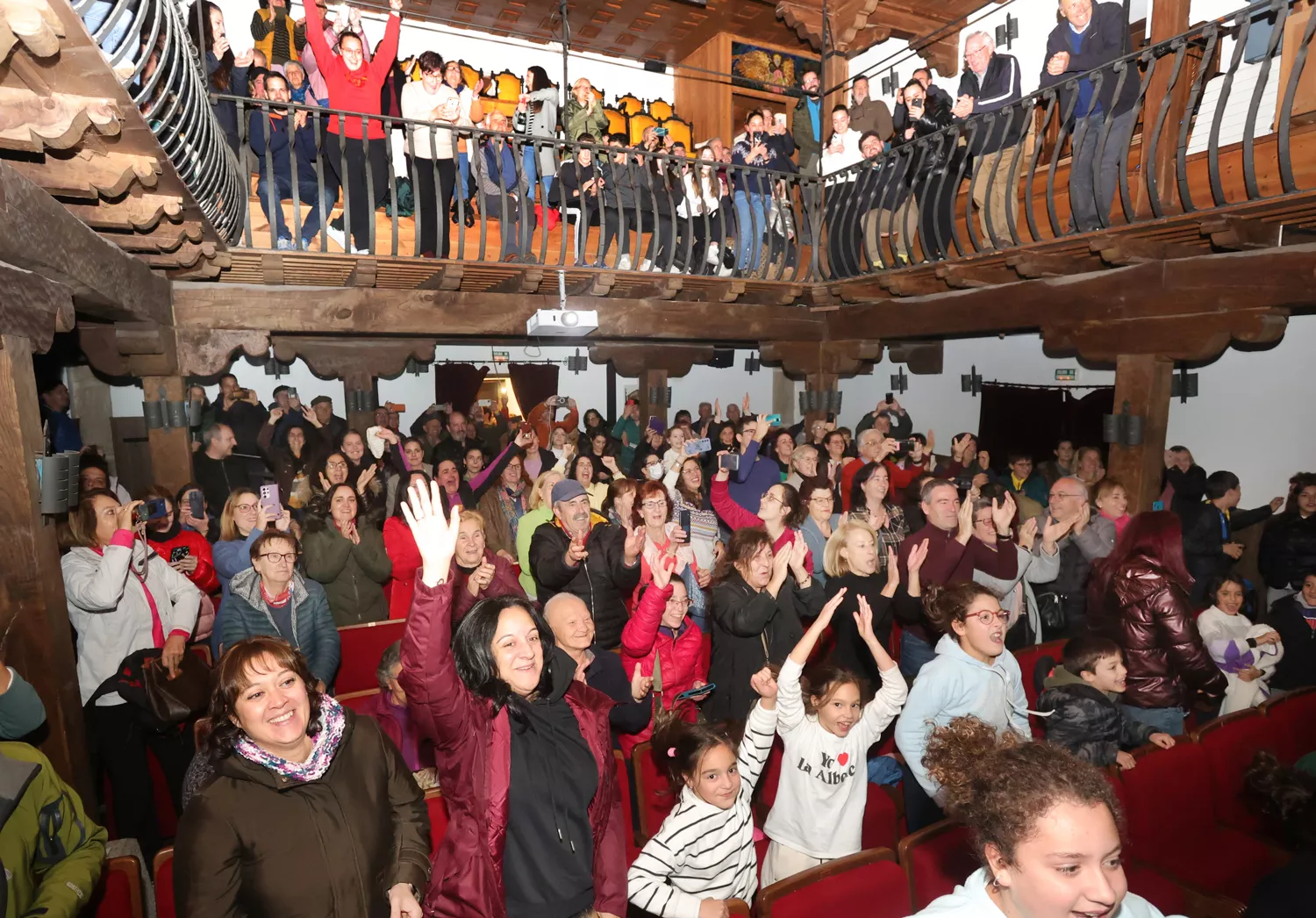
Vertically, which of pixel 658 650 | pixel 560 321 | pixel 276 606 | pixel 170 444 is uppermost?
pixel 560 321

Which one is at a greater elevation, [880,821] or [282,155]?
[282,155]

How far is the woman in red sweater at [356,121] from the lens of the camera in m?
5.48

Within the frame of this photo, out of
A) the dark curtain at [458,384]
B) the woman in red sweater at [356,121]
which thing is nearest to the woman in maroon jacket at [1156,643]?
the woman in red sweater at [356,121]

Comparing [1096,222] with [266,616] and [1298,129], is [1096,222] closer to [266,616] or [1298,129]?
[1298,129]

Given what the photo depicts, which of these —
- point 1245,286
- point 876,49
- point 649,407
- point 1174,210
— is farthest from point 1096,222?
point 649,407

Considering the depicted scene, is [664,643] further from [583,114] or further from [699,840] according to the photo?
[583,114]

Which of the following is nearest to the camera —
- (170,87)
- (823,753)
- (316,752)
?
(316,752)

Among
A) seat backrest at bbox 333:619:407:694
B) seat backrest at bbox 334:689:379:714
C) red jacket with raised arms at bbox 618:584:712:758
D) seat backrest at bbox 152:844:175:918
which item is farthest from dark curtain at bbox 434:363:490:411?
seat backrest at bbox 152:844:175:918

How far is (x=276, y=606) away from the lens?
3414mm

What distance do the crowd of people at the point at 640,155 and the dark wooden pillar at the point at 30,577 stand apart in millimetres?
2685

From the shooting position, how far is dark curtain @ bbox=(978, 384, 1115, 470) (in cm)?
866

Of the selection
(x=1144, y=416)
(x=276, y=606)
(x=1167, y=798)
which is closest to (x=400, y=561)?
(x=276, y=606)

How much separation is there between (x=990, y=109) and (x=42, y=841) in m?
7.35

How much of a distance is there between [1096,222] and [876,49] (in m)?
6.42
